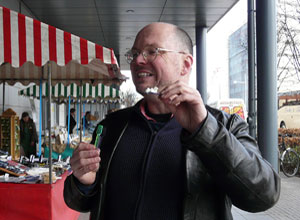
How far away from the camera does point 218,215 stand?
4.17 feet

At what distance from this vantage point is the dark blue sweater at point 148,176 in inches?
50.5

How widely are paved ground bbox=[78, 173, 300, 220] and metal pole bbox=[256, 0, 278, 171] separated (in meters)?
1.56

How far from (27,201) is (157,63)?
9.45 ft

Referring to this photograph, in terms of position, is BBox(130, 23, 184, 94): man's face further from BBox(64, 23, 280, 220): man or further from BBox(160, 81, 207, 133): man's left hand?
BBox(160, 81, 207, 133): man's left hand

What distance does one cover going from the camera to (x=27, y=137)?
834cm

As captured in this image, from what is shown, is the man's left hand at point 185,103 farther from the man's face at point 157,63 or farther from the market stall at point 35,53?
the market stall at point 35,53

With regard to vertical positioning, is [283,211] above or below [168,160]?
below

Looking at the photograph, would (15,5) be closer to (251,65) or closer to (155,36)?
(251,65)

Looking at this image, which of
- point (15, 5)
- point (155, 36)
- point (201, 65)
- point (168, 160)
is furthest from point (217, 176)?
point (201, 65)

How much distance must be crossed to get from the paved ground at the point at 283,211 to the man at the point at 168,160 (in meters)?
4.36

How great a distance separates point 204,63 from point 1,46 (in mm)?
8342

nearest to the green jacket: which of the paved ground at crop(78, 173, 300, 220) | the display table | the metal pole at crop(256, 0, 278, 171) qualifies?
the display table

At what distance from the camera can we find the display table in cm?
346

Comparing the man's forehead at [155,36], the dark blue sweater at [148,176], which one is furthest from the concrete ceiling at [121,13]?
the dark blue sweater at [148,176]
